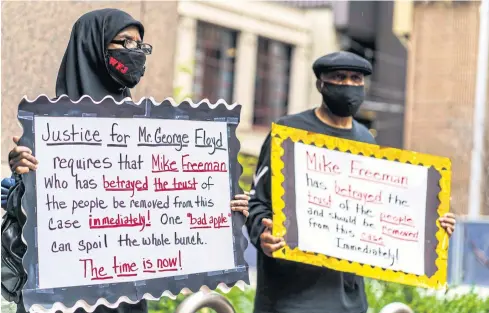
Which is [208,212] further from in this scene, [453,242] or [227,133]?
[453,242]

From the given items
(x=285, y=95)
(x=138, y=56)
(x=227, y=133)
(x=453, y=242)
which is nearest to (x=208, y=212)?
(x=227, y=133)

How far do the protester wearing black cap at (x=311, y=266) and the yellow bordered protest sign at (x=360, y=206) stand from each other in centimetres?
12

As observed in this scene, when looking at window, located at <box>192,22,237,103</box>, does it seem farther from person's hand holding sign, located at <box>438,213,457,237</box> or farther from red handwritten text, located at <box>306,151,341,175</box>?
red handwritten text, located at <box>306,151,341,175</box>

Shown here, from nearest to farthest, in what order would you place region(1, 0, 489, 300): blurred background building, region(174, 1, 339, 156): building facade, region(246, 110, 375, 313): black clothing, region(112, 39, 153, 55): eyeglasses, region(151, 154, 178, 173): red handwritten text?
1. region(112, 39, 153, 55): eyeglasses
2. region(151, 154, 178, 173): red handwritten text
3. region(246, 110, 375, 313): black clothing
4. region(174, 1, 339, 156): building facade
5. region(1, 0, 489, 300): blurred background building

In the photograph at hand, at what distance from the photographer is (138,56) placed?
15.1 feet

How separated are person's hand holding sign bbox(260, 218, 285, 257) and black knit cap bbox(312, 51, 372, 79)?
811 millimetres

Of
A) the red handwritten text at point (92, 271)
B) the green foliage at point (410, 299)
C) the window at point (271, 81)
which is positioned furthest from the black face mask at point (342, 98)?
the window at point (271, 81)

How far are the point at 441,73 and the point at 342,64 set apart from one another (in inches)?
1040

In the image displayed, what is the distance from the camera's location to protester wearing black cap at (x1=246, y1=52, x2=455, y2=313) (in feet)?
18.4

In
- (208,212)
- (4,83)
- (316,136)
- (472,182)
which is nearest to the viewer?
(208,212)

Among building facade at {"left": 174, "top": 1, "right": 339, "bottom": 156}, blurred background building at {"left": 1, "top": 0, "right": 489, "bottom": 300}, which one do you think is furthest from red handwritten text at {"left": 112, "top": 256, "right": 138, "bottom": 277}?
building facade at {"left": 174, "top": 1, "right": 339, "bottom": 156}

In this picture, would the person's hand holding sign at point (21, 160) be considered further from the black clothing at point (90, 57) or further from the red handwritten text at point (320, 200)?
the red handwritten text at point (320, 200)

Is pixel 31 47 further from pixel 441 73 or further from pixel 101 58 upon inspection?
pixel 441 73

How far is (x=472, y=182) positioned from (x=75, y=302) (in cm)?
2370
